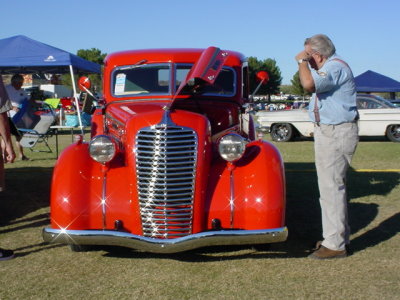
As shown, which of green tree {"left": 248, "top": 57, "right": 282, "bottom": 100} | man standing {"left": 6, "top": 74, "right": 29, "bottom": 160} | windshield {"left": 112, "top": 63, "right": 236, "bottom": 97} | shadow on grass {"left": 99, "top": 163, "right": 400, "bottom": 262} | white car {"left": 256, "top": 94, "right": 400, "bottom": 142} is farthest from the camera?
green tree {"left": 248, "top": 57, "right": 282, "bottom": 100}

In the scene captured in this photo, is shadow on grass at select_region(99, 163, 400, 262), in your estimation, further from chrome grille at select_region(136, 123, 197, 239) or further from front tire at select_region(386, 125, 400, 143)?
front tire at select_region(386, 125, 400, 143)

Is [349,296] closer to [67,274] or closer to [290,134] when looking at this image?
[67,274]

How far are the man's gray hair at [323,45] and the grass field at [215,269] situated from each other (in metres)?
1.81

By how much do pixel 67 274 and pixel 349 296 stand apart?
2.21 meters

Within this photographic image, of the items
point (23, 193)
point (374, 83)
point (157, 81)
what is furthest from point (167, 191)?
point (374, 83)

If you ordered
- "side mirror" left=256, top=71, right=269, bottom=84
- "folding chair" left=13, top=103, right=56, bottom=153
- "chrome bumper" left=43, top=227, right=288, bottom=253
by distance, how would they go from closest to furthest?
1. "chrome bumper" left=43, top=227, right=288, bottom=253
2. "side mirror" left=256, top=71, right=269, bottom=84
3. "folding chair" left=13, top=103, right=56, bottom=153

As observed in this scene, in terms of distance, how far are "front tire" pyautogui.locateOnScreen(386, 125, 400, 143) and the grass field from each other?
1057 cm

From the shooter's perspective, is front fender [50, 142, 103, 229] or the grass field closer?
the grass field

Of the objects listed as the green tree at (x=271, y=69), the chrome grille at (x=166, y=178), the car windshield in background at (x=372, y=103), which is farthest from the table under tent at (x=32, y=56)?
A: the green tree at (x=271, y=69)

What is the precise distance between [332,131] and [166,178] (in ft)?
4.89

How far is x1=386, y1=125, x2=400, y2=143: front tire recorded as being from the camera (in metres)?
16.2

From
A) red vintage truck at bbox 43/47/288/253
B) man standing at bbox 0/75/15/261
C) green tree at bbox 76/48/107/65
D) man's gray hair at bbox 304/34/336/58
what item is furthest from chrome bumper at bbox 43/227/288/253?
green tree at bbox 76/48/107/65

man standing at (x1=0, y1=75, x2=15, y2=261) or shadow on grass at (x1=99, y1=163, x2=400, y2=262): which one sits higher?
man standing at (x1=0, y1=75, x2=15, y2=261)

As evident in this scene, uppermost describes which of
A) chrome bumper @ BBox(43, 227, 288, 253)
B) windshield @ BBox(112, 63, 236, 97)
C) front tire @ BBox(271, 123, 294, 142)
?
windshield @ BBox(112, 63, 236, 97)
